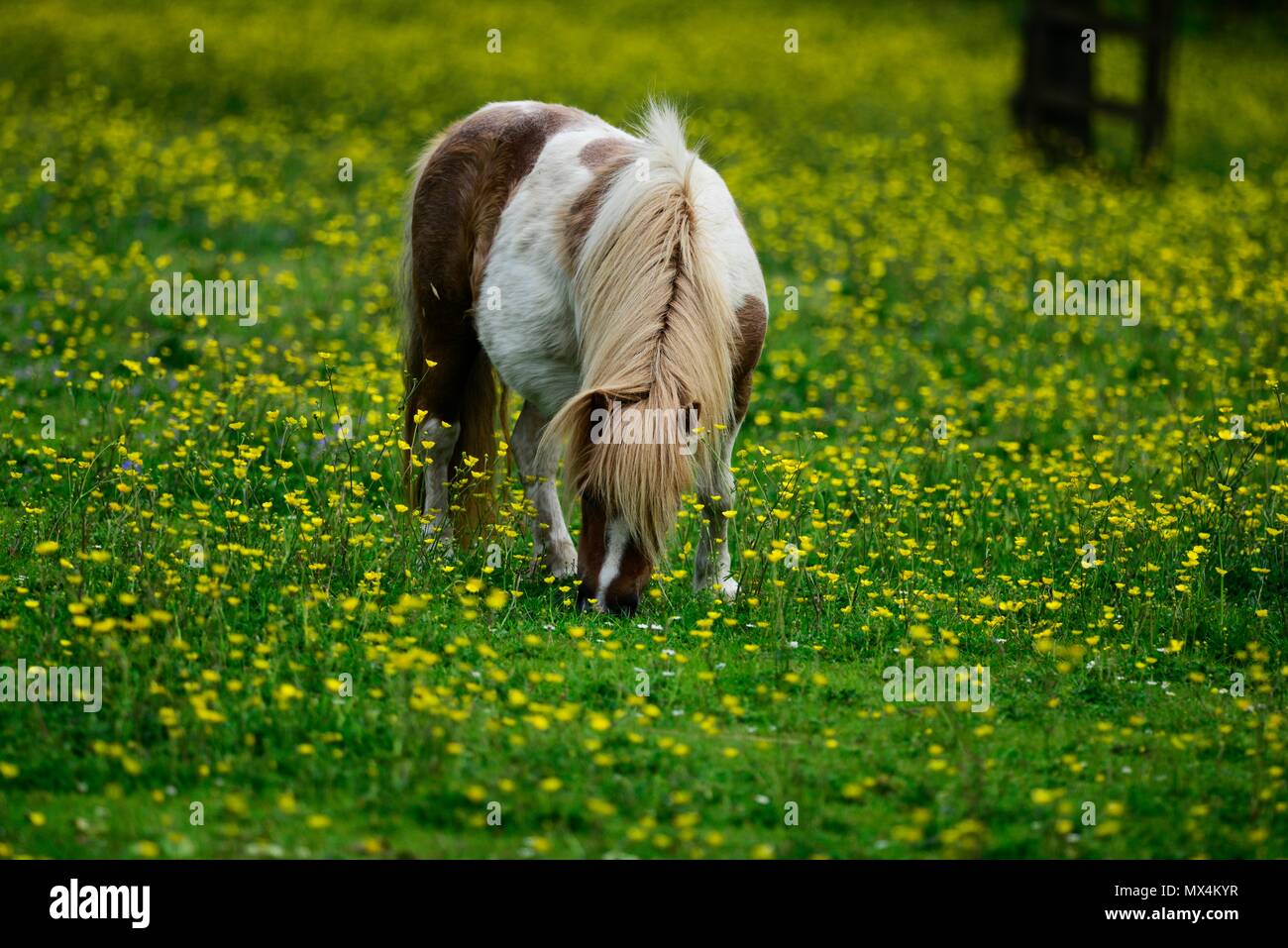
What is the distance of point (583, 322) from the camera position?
240 inches

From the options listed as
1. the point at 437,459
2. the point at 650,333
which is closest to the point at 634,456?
the point at 650,333

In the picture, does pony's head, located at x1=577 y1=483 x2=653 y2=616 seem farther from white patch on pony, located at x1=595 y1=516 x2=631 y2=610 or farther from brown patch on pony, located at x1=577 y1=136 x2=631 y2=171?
brown patch on pony, located at x1=577 y1=136 x2=631 y2=171

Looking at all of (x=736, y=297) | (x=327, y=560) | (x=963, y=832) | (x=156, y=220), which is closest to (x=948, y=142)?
(x=156, y=220)

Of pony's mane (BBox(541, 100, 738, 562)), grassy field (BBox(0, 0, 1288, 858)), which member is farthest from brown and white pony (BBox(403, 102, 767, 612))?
grassy field (BBox(0, 0, 1288, 858))

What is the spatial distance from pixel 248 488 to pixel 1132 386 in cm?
624

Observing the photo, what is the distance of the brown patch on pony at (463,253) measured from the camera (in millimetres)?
7027

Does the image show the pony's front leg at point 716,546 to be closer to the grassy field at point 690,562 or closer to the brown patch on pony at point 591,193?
the grassy field at point 690,562

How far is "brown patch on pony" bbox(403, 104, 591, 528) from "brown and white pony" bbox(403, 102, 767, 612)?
11 millimetres

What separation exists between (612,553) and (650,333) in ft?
3.06

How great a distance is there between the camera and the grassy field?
448cm

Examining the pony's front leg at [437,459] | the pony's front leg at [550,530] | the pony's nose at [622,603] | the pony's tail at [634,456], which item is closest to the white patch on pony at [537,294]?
the pony's front leg at [550,530]

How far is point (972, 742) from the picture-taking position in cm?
502

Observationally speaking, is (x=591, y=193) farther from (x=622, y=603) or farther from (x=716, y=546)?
(x=622, y=603)

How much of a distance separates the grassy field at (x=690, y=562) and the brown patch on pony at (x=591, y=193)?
133 cm
